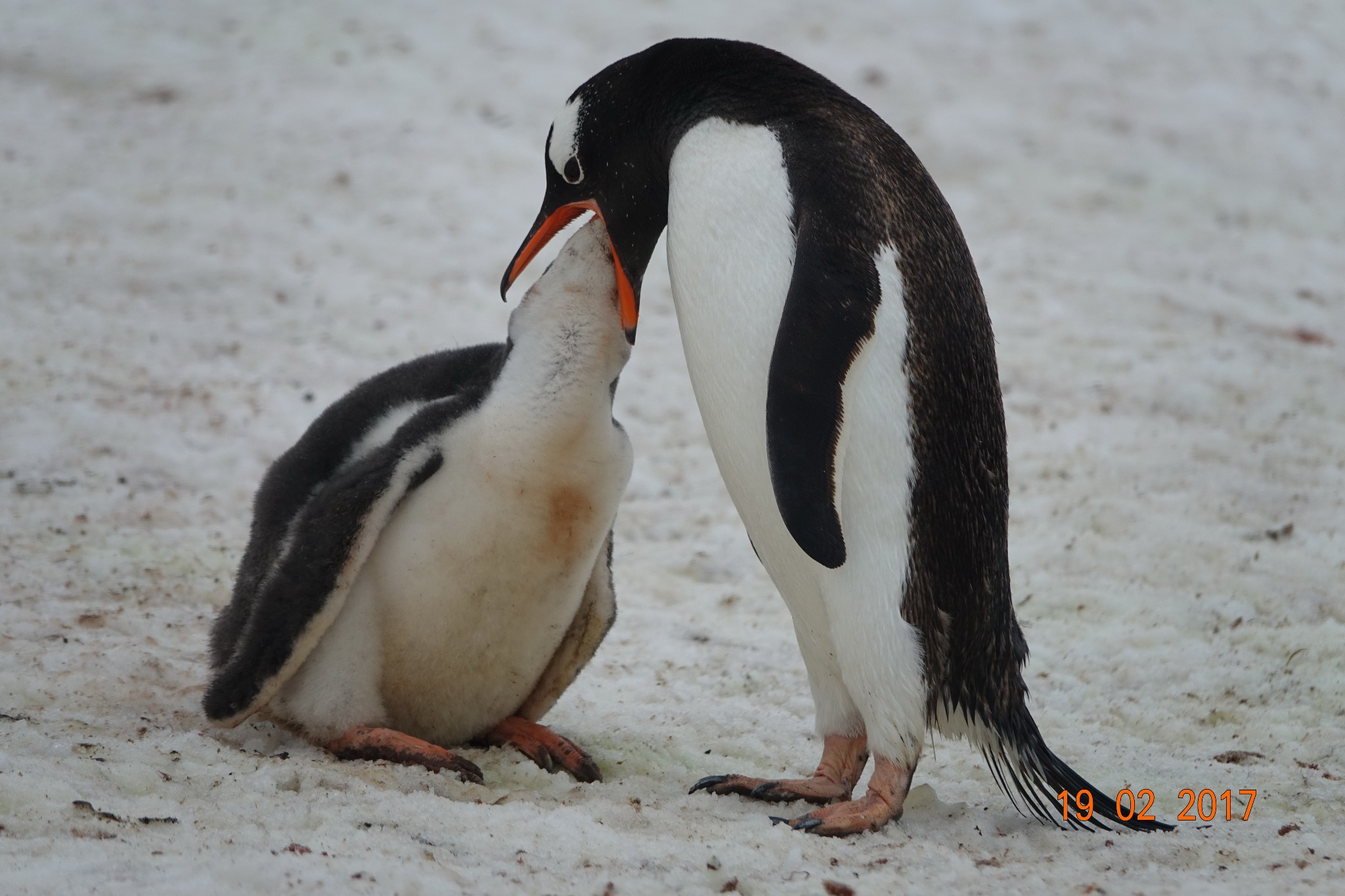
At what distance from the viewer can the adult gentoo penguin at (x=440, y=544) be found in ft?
8.40

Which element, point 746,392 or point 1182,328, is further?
point 1182,328

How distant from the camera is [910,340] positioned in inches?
92.4

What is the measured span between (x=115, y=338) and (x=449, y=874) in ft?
13.5

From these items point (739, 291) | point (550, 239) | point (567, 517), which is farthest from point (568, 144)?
point (567, 517)

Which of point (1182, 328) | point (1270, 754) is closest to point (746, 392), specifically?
point (1270, 754)

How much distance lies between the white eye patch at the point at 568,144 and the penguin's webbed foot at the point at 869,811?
52.2 inches

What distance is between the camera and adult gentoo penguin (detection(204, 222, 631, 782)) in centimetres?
256

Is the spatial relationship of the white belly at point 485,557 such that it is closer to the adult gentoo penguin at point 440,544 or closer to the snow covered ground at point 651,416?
the adult gentoo penguin at point 440,544

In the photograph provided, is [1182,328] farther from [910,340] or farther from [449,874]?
[449,874]

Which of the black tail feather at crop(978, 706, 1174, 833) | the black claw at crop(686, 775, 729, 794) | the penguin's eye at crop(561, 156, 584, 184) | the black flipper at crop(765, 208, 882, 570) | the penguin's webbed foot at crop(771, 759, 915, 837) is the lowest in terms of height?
the black claw at crop(686, 775, 729, 794)

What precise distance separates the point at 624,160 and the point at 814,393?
2.43 feet

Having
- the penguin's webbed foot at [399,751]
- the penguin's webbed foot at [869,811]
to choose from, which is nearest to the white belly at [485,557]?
the penguin's webbed foot at [399,751]

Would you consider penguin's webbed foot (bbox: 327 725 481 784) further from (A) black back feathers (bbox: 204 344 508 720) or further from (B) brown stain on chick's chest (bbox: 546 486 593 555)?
(B) brown stain on chick's chest (bbox: 546 486 593 555)

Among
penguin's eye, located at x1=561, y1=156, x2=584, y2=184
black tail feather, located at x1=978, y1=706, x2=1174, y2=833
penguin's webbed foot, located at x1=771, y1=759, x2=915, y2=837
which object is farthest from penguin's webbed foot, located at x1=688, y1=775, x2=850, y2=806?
penguin's eye, located at x1=561, y1=156, x2=584, y2=184
